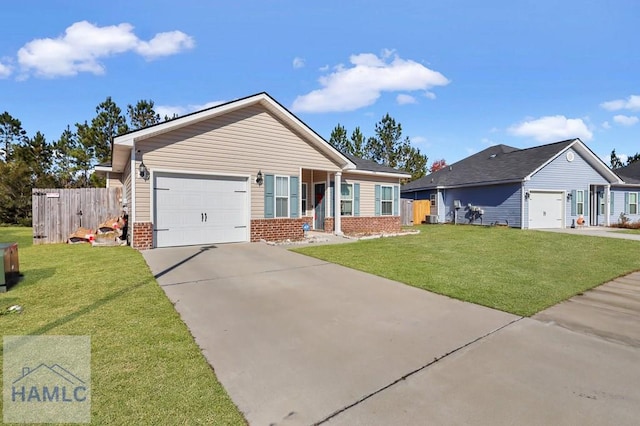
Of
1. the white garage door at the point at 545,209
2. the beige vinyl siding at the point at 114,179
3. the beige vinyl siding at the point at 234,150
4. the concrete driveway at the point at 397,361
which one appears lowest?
the concrete driveway at the point at 397,361

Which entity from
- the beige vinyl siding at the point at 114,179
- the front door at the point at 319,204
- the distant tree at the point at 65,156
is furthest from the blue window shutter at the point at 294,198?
the distant tree at the point at 65,156

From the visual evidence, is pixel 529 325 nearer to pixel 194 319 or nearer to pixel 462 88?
pixel 194 319

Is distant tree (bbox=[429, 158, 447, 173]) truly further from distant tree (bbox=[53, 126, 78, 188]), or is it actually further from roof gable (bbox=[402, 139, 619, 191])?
distant tree (bbox=[53, 126, 78, 188])

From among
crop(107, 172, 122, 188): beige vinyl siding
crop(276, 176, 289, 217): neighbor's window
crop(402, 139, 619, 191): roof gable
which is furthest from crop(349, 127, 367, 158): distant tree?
crop(107, 172, 122, 188): beige vinyl siding

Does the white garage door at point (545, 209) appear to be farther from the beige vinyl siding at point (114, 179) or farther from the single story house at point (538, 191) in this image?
the beige vinyl siding at point (114, 179)

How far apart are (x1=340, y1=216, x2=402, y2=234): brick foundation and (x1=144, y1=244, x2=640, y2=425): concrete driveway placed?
10083 mm

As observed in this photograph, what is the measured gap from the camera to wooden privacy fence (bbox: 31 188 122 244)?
1105cm

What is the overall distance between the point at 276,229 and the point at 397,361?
9149 millimetres

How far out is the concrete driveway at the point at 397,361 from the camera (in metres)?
2.33

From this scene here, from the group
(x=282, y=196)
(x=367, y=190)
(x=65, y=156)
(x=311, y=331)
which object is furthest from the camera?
(x=65, y=156)

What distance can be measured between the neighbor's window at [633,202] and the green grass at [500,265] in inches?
559

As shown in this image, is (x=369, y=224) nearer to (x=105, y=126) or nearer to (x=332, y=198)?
(x=332, y=198)

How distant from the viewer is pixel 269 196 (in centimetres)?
1170

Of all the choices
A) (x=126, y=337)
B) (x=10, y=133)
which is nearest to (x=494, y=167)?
(x=126, y=337)
